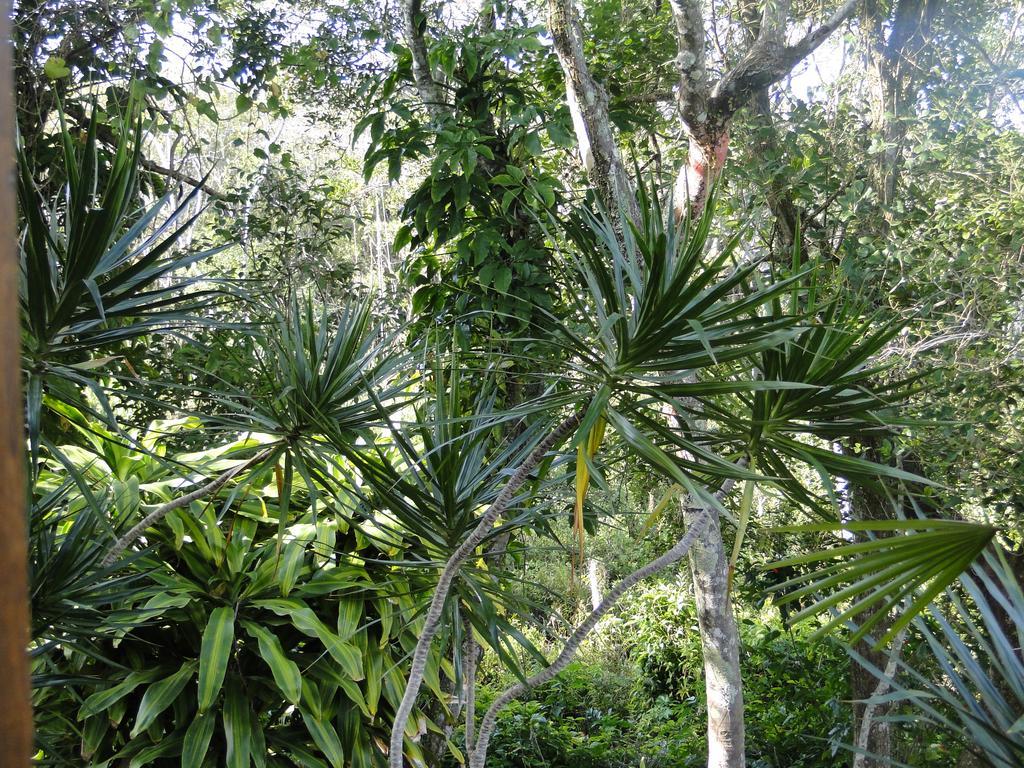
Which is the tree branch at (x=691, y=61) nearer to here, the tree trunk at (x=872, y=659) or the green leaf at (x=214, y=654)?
the tree trunk at (x=872, y=659)

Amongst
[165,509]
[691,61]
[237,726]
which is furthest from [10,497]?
[691,61]

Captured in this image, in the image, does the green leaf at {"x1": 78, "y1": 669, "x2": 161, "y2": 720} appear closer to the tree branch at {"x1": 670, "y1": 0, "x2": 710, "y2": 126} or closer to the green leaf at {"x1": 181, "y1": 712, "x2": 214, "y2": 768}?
the green leaf at {"x1": 181, "y1": 712, "x2": 214, "y2": 768}

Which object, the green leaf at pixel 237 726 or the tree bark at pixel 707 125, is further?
the tree bark at pixel 707 125

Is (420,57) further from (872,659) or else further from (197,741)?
(872,659)

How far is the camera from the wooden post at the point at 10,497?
1.07ft

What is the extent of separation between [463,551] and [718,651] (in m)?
2.13

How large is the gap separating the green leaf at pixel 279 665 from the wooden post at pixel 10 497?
2178 millimetres

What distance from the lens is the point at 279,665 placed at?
2379 mm

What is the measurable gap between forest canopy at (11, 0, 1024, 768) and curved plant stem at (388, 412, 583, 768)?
0.01 m

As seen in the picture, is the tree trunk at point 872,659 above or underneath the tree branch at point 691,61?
underneath

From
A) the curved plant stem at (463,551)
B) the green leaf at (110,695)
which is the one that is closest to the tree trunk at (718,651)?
the curved plant stem at (463,551)

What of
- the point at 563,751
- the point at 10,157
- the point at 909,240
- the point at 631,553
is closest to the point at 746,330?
the point at 10,157

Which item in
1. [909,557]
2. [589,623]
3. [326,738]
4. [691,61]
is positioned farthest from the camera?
[691,61]

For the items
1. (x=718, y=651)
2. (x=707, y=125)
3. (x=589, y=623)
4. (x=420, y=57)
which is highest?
(x=420, y=57)
